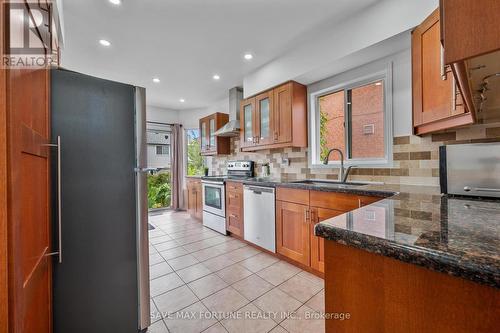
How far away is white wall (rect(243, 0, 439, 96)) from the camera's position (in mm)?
1721

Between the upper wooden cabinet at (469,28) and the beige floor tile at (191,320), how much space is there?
1.98 metres

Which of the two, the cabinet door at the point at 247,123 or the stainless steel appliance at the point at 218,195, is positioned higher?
the cabinet door at the point at 247,123

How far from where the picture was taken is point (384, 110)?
2270 millimetres

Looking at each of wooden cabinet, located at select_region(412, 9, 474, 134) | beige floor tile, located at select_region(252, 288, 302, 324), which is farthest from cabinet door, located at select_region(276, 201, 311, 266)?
wooden cabinet, located at select_region(412, 9, 474, 134)

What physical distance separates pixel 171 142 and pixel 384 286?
5.64 meters

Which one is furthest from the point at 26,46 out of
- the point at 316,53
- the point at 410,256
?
the point at 316,53

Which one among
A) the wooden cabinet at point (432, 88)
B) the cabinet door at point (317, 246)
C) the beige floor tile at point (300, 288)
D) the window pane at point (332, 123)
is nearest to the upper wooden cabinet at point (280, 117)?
the window pane at point (332, 123)

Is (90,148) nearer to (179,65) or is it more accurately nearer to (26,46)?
(26,46)

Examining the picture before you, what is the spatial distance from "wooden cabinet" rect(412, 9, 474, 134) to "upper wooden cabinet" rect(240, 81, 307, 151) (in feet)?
4.40

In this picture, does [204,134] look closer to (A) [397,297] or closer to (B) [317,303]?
(B) [317,303]

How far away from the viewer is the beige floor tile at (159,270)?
227cm

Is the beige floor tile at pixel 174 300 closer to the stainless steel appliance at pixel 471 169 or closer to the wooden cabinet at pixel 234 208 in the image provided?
the wooden cabinet at pixel 234 208

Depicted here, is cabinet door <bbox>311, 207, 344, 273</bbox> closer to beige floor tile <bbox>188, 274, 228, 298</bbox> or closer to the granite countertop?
beige floor tile <bbox>188, 274, 228, 298</bbox>

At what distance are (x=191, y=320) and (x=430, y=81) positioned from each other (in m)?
2.55
